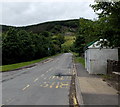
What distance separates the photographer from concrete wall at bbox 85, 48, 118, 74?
19.6m

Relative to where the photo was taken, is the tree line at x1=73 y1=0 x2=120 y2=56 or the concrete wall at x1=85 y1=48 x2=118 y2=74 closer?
the tree line at x1=73 y1=0 x2=120 y2=56

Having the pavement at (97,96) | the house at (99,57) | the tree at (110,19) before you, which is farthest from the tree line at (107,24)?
the house at (99,57)

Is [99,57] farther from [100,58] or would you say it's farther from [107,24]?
[107,24]

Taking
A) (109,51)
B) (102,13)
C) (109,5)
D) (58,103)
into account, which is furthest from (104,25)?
(109,51)

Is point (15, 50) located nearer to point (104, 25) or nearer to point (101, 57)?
point (101, 57)

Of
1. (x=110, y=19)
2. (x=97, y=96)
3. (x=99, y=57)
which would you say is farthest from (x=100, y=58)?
(x=97, y=96)

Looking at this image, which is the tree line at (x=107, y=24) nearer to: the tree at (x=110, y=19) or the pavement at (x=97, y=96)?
the tree at (x=110, y=19)

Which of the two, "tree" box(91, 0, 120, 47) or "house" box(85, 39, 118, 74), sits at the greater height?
"tree" box(91, 0, 120, 47)

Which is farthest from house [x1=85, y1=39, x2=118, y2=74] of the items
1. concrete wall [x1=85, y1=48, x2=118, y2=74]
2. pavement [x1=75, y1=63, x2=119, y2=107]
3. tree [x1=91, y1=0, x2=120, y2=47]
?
tree [x1=91, y1=0, x2=120, y2=47]

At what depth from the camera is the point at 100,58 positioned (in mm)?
19828

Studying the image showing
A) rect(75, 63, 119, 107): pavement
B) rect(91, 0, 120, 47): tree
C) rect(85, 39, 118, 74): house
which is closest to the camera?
rect(75, 63, 119, 107): pavement

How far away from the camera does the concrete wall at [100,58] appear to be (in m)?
19.6

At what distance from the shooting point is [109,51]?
19656 millimetres

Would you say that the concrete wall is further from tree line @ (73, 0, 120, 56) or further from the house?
tree line @ (73, 0, 120, 56)
